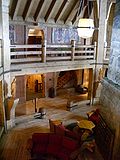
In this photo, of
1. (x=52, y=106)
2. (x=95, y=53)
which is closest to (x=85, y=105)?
(x=52, y=106)

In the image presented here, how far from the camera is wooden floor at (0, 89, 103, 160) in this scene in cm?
738

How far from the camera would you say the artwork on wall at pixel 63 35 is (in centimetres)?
1349

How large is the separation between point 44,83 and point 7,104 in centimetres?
550

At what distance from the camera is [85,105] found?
12398mm

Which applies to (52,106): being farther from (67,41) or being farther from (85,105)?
(67,41)

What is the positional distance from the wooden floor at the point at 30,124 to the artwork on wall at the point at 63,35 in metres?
3.96

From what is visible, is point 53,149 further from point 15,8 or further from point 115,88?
point 15,8

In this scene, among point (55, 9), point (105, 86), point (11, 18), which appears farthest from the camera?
point (55, 9)

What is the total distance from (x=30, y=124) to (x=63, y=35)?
676 centimetres

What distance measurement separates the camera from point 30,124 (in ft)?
32.1

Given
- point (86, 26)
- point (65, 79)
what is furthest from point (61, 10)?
point (65, 79)

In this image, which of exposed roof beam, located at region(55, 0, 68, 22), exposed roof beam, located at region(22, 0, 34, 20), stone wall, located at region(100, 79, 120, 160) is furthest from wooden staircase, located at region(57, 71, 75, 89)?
stone wall, located at region(100, 79, 120, 160)

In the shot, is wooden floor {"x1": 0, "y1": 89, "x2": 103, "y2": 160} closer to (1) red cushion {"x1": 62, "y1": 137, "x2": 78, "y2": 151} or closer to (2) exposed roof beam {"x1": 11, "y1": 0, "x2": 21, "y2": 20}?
(1) red cushion {"x1": 62, "y1": 137, "x2": 78, "y2": 151}

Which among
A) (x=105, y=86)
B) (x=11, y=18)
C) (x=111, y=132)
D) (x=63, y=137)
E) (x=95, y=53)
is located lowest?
(x=63, y=137)
